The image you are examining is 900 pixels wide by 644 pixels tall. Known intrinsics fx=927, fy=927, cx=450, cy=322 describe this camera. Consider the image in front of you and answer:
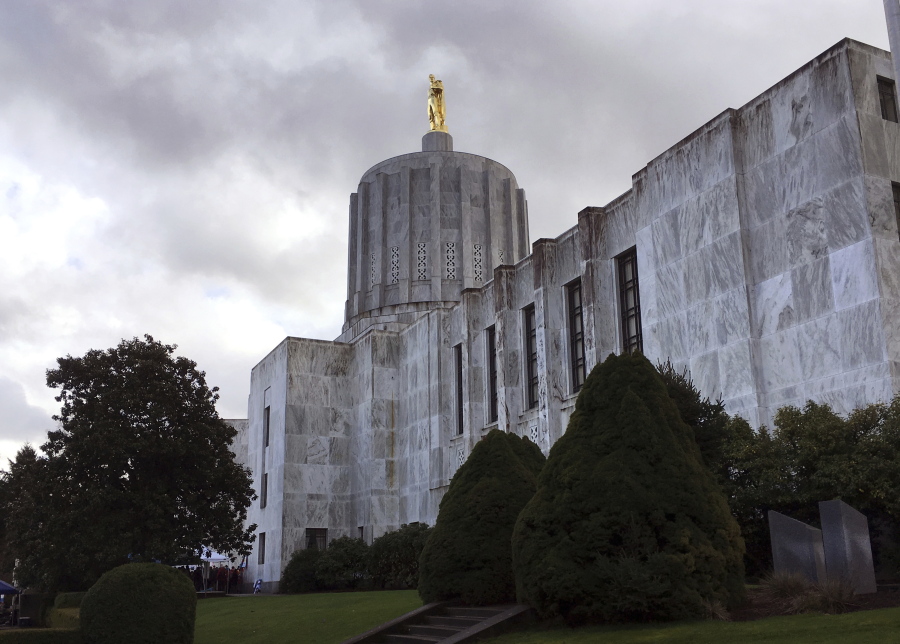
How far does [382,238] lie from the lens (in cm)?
5025

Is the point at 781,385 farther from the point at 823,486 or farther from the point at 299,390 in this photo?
the point at 299,390

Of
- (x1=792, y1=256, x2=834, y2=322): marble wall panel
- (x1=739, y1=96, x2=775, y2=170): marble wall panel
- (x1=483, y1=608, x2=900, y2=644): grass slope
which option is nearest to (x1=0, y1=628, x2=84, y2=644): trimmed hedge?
(x1=483, y1=608, x2=900, y2=644): grass slope

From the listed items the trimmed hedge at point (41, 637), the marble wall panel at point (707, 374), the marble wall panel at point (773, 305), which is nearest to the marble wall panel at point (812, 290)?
the marble wall panel at point (773, 305)

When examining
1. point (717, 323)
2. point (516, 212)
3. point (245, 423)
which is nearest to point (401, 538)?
point (717, 323)

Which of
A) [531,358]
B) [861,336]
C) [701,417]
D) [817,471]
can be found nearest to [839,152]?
[861,336]

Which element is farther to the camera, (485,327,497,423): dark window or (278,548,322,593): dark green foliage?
(278,548,322,593): dark green foliage

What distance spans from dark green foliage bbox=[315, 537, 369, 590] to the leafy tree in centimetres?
472

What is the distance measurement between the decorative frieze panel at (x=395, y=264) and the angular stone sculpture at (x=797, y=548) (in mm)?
36201

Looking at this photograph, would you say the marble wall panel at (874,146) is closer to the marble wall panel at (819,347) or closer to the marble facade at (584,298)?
the marble facade at (584,298)

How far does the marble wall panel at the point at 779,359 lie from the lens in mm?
22641

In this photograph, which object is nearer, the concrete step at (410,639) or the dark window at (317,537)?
the concrete step at (410,639)

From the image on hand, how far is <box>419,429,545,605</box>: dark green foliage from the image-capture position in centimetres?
1653

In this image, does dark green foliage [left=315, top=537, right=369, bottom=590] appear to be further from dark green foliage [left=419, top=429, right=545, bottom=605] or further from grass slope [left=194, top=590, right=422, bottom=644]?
dark green foliage [left=419, top=429, right=545, bottom=605]

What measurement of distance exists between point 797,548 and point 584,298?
661 inches
